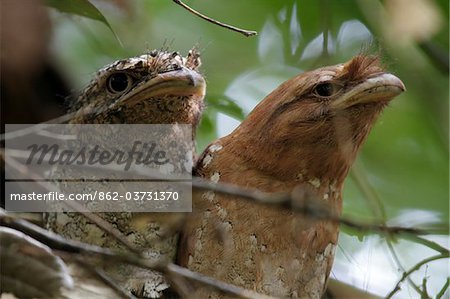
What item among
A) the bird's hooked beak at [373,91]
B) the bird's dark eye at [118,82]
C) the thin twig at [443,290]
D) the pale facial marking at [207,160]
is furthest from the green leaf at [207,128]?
the thin twig at [443,290]

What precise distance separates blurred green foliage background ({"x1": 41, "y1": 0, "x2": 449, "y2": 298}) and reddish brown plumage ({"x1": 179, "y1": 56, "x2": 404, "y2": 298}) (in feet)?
0.66

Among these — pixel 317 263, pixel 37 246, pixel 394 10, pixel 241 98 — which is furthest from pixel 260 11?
pixel 37 246

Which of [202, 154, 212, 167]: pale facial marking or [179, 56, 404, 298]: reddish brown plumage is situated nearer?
[179, 56, 404, 298]: reddish brown plumage

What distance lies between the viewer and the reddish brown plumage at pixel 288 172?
3273mm

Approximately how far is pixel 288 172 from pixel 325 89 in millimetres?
392

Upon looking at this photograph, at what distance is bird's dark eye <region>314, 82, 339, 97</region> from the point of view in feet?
11.4

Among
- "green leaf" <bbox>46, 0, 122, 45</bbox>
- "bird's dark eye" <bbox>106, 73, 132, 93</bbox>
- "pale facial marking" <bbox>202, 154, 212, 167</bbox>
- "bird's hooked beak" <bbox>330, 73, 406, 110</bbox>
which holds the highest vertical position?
"green leaf" <bbox>46, 0, 122, 45</bbox>

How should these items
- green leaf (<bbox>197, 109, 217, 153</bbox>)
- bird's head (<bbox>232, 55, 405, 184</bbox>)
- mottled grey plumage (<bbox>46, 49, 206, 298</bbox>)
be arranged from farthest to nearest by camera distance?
green leaf (<bbox>197, 109, 217, 153</bbox>) < bird's head (<bbox>232, 55, 405, 184</bbox>) < mottled grey plumage (<bbox>46, 49, 206, 298</bbox>)

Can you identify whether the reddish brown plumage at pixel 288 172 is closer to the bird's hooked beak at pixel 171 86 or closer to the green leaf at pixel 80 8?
the bird's hooked beak at pixel 171 86

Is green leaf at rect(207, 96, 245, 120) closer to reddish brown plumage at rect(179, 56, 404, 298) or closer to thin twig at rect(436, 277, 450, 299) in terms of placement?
reddish brown plumage at rect(179, 56, 404, 298)

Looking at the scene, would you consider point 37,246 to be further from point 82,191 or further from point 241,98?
point 241,98

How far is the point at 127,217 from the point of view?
3.33 m

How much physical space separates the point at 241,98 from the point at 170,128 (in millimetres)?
1575

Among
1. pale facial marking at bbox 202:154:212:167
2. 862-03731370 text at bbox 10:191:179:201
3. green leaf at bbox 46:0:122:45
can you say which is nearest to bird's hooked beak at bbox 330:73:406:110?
pale facial marking at bbox 202:154:212:167
